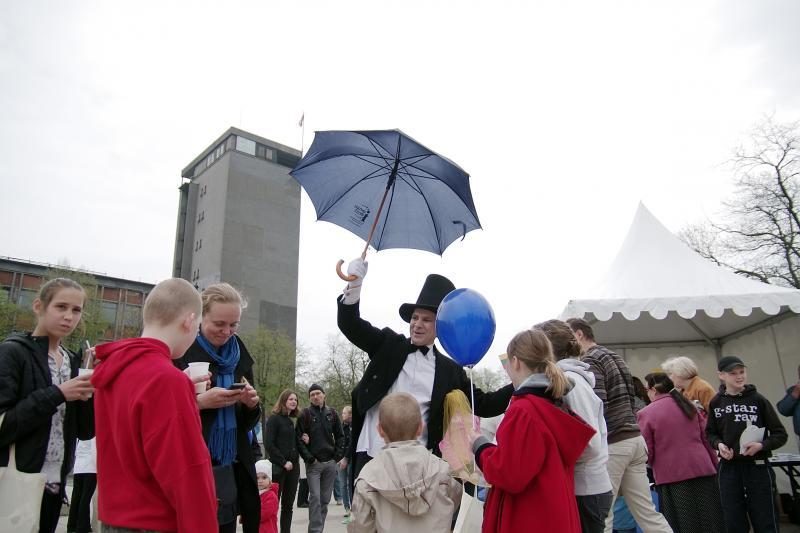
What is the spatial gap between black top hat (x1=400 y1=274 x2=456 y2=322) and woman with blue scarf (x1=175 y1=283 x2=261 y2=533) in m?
1.21

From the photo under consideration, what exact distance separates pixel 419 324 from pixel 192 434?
6.61 feet

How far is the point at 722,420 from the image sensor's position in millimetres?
5746

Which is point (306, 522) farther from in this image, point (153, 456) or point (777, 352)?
point (777, 352)

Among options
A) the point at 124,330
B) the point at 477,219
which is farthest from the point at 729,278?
the point at 124,330

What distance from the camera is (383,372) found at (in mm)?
3373

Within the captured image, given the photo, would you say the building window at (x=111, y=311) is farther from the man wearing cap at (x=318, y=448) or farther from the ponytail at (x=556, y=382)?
the ponytail at (x=556, y=382)

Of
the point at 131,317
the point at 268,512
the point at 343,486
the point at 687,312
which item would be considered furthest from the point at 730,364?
the point at 131,317

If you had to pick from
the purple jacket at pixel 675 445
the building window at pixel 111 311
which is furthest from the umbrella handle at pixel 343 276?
the building window at pixel 111 311

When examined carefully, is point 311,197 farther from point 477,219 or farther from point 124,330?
point 124,330

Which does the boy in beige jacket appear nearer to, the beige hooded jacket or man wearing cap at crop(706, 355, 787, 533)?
the beige hooded jacket

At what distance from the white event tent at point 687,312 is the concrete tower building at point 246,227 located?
5552 cm

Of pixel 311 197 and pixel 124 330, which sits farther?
pixel 124 330

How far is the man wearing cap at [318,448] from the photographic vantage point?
26.0ft

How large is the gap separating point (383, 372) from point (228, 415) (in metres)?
0.98
